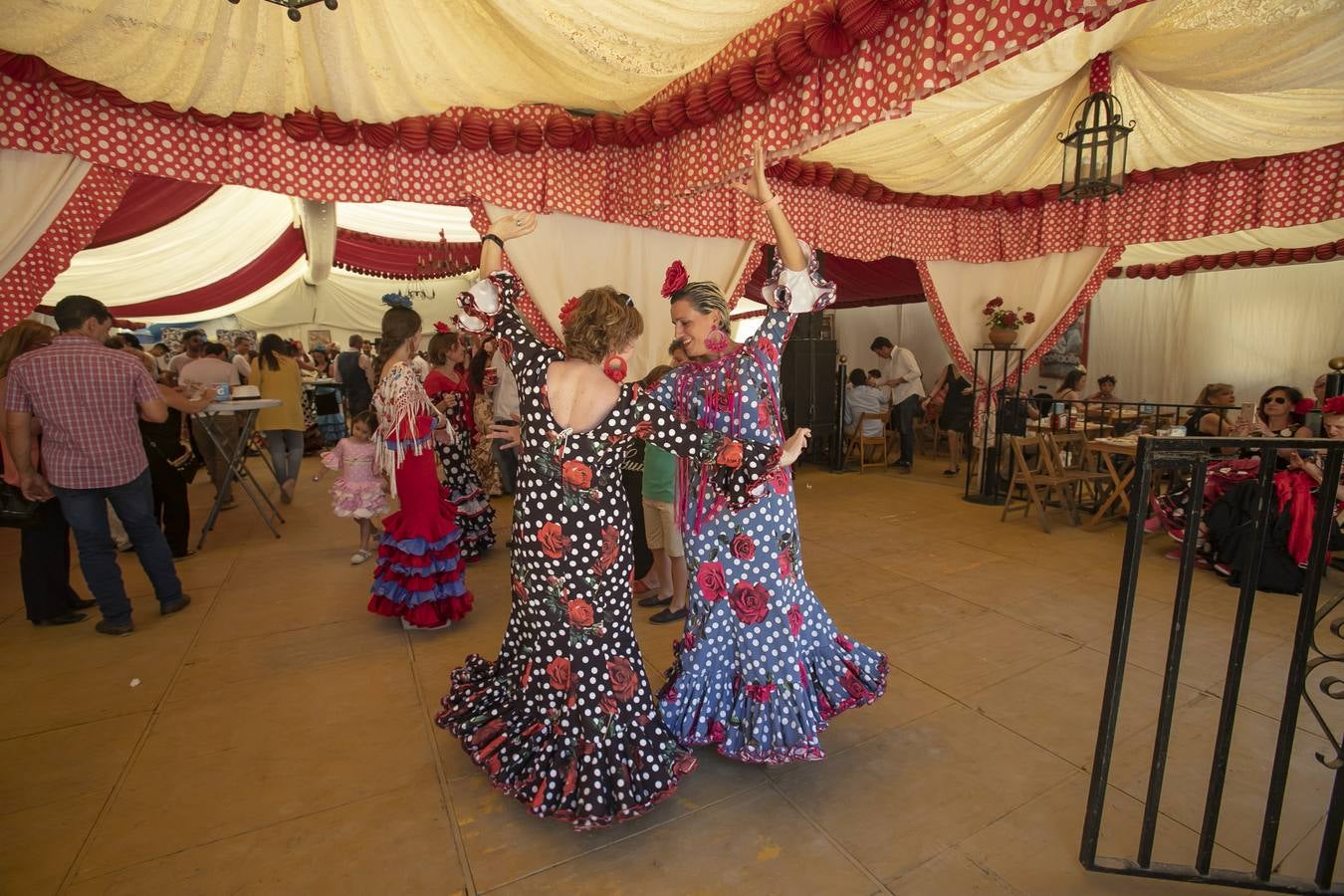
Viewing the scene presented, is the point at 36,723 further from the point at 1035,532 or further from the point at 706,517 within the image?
the point at 1035,532

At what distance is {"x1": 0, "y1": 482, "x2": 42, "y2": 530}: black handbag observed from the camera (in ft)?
10.0

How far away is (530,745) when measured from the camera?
80.1 inches

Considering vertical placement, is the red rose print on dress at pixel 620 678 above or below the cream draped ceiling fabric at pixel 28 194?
below

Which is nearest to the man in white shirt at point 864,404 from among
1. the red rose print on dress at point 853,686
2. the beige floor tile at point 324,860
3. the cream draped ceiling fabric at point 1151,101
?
the cream draped ceiling fabric at point 1151,101

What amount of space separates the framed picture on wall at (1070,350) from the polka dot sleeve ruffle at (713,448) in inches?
377

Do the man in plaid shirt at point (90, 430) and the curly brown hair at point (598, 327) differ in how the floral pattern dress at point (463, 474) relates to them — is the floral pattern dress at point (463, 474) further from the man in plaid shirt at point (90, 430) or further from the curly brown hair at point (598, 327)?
the curly brown hair at point (598, 327)

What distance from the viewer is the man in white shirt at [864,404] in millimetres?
7988

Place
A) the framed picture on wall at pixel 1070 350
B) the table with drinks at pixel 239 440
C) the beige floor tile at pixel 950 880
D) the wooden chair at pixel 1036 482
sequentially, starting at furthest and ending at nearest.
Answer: the framed picture on wall at pixel 1070 350, the wooden chair at pixel 1036 482, the table with drinks at pixel 239 440, the beige floor tile at pixel 950 880

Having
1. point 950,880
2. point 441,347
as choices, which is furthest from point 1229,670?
point 441,347

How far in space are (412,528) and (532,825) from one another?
69.8 inches

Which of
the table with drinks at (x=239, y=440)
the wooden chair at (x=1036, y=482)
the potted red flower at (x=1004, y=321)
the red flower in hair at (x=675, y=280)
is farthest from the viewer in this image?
the potted red flower at (x=1004, y=321)

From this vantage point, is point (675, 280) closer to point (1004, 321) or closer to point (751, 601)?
point (751, 601)

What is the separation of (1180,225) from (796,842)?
6.00 metres

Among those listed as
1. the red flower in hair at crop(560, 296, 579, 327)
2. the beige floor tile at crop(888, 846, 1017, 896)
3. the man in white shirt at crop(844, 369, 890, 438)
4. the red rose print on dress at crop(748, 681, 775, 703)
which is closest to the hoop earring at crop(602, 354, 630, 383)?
the red flower in hair at crop(560, 296, 579, 327)
